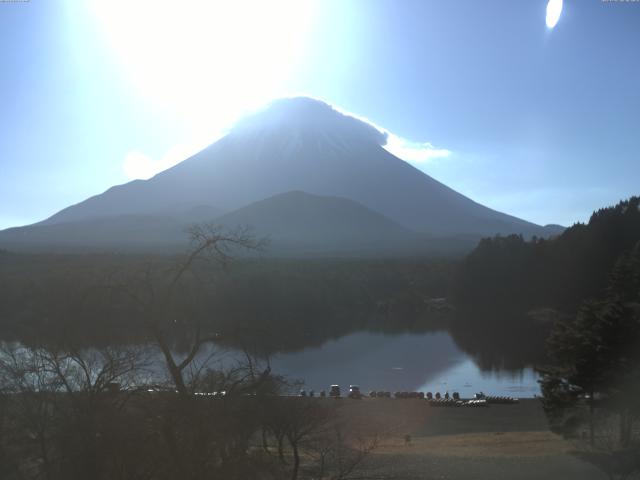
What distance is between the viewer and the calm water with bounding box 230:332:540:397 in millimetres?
18938

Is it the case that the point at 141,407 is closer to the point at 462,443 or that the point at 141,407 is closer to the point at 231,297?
the point at 462,443

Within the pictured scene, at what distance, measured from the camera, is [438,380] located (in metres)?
20.0

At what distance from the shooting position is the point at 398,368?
22.0 m

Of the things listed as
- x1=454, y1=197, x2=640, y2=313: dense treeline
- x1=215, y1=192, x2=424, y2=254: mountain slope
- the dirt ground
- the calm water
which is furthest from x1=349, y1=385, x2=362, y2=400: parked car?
x1=215, y1=192, x2=424, y2=254: mountain slope

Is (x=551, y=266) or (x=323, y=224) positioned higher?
(x=323, y=224)

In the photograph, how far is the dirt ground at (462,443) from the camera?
8211mm

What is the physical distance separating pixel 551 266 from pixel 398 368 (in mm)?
19607

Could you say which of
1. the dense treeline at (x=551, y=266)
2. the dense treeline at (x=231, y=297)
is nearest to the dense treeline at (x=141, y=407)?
the dense treeline at (x=231, y=297)

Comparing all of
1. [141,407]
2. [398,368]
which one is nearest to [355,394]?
[398,368]

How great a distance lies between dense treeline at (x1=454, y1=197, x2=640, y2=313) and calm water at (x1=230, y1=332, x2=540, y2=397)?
10.6 meters

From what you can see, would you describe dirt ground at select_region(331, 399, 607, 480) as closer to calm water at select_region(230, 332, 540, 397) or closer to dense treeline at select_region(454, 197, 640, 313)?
calm water at select_region(230, 332, 540, 397)

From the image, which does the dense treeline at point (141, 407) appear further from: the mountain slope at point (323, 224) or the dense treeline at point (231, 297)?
the mountain slope at point (323, 224)

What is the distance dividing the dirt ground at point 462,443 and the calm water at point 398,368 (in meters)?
2.85

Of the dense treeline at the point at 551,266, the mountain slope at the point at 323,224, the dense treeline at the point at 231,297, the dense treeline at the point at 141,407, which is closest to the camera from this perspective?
the dense treeline at the point at 141,407
